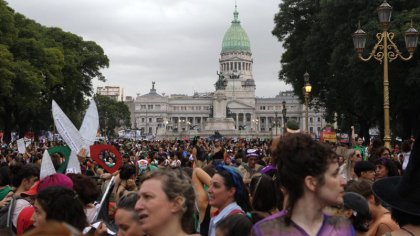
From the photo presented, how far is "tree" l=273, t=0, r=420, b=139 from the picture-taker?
3381 centimetres

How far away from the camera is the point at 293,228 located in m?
3.49

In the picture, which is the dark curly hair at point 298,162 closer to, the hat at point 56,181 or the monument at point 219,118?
the hat at point 56,181

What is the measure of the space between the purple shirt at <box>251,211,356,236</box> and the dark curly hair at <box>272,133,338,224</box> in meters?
0.05

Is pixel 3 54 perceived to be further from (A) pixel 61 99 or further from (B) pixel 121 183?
(B) pixel 121 183

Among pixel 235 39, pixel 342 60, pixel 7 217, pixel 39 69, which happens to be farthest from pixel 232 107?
pixel 7 217

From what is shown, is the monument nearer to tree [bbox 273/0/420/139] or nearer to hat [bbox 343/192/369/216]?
tree [bbox 273/0/420/139]

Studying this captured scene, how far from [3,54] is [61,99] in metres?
16.0

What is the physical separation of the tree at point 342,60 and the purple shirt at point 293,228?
96.2 ft

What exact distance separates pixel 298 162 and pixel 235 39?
172 metres

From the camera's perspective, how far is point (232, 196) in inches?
225

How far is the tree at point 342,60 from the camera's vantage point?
111 ft

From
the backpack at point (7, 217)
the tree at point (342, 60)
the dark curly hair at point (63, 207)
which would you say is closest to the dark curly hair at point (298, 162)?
the dark curly hair at point (63, 207)

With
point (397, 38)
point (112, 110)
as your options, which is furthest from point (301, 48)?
point (112, 110)

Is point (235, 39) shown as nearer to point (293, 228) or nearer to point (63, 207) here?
point (63, 207)
